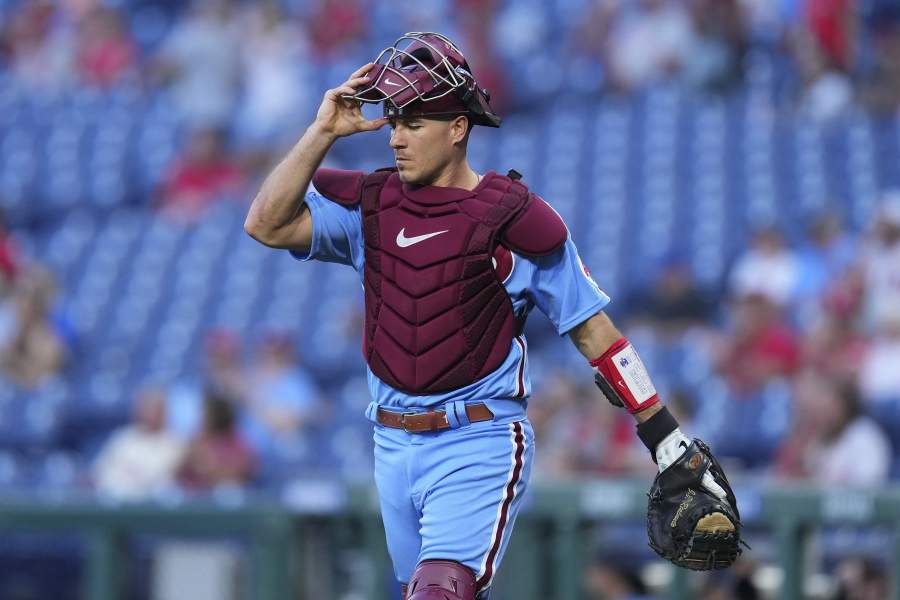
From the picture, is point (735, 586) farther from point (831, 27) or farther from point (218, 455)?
point (831, 27)

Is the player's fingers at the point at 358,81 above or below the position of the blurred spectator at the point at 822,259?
above

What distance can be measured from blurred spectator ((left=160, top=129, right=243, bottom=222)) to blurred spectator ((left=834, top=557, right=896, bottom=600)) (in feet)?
22.4

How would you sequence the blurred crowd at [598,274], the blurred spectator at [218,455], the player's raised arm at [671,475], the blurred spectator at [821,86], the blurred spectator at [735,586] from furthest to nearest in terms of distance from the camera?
the blurred spectator at [821,86] < the blurred spectator at [218,455] < the blurred crowd at [598,274] < the blurred spectator at [735,586] < the player's raised arm at [671,475]

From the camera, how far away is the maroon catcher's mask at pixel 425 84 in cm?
385

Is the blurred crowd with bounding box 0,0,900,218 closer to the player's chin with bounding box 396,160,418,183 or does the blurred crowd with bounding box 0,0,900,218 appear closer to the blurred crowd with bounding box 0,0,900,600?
the blurred crowd with bounding box 0,0,900,600

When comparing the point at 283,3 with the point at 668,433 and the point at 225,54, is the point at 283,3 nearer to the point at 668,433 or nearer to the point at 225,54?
the point at 225,54

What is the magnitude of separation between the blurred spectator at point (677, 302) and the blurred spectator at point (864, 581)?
3.26 meters

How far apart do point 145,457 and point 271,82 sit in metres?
4.96

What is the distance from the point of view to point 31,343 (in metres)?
9.80

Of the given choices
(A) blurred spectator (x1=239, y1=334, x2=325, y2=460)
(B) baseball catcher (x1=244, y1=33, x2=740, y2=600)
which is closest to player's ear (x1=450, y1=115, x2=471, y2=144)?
(B) baseball catcher (x1=244, y1=33, x2=740, y2=600)

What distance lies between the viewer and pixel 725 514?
12.5 feet

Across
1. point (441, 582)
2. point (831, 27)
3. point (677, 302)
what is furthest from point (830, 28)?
point (441, 582)

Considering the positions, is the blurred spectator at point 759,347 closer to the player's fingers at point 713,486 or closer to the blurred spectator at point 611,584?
the blurred spectator at point 611,584

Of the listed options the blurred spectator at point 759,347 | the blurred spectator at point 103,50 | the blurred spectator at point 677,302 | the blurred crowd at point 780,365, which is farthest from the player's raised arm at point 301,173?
the blurred spectator at point 103,50
